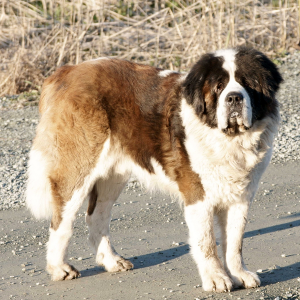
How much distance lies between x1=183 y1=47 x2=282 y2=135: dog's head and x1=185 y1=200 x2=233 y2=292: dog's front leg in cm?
57

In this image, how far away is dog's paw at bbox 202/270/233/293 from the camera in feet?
12.3

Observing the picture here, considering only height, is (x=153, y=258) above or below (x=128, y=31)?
below

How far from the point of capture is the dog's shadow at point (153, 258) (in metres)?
4.36

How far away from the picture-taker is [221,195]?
12.5 feet

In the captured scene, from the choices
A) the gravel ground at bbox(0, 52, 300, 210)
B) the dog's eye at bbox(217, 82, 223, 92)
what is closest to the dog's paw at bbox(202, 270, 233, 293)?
the dog's eye at bbox(217, 82, 223, 92)

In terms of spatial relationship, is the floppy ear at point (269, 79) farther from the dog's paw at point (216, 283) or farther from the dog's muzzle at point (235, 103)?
the dog's paw at point (216, 283)

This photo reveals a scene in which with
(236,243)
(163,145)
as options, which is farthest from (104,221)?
(236,243)

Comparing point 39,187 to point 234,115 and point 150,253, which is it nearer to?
point 150,253

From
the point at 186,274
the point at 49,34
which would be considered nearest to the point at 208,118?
the point at 186,274

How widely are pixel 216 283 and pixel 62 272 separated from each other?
3.85 feet

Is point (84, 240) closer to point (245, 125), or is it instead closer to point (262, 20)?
point (245, 125)

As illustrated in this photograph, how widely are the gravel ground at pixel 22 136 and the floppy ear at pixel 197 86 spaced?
2742 millimetres

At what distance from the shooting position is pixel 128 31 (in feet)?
35.9

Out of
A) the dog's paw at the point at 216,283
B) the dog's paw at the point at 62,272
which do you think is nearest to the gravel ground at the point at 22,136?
the dog's paw at the point at 62,272
